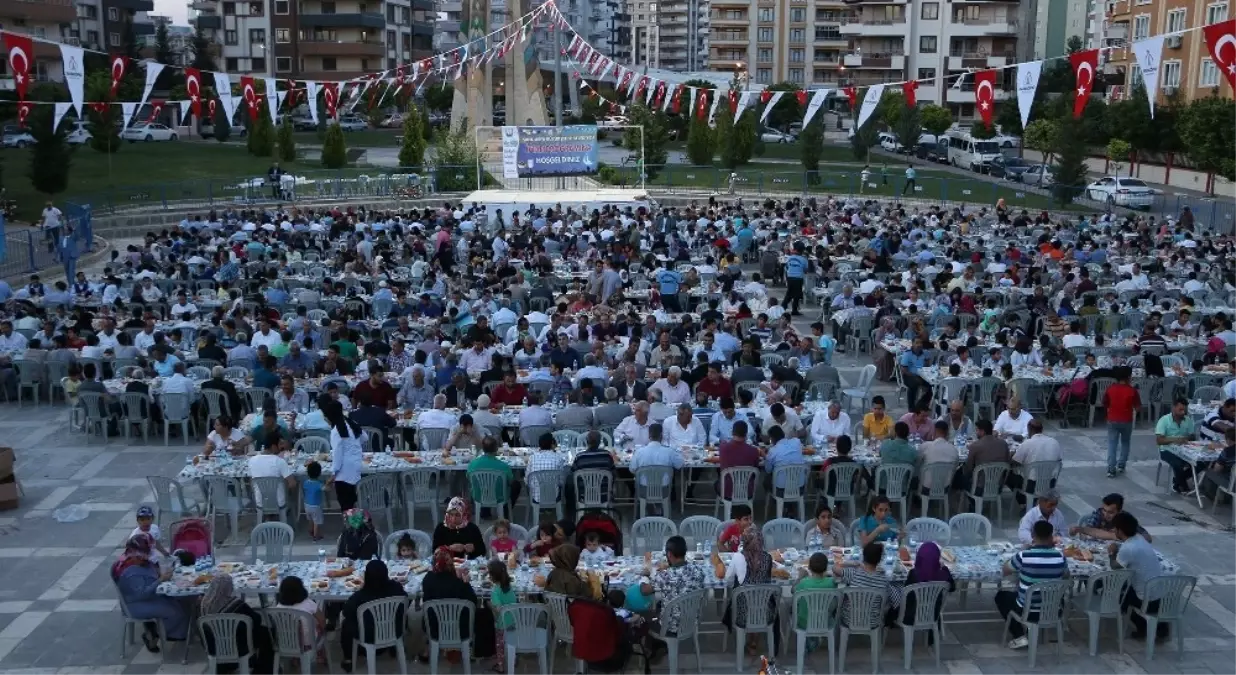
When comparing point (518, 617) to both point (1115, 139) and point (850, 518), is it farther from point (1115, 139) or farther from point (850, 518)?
point (1115, 139)

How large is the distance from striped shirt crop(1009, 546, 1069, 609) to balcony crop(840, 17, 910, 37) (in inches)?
2964

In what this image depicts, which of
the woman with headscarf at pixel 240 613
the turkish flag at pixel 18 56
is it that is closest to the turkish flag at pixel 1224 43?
the woman with headscarf at pixel 240 613

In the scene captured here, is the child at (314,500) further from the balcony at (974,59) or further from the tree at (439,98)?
the tree at (439,98)

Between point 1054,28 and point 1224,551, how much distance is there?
84.9m

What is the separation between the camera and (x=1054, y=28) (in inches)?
3492

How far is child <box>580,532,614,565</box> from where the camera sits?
30.9 feet

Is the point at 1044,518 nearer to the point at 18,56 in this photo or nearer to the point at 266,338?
the point at 266,338

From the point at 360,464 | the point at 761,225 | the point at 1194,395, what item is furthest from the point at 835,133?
the point at 360,464

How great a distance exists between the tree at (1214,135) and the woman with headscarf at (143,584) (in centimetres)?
3810

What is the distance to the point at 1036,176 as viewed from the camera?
5141 centimetres

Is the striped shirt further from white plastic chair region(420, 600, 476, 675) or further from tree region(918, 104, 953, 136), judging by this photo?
tree region(918, 104, 953, 136)

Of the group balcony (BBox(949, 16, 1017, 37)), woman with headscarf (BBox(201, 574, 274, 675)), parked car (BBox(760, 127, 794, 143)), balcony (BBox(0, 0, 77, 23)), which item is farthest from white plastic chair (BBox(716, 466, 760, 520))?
balcony (BBox(949, 16, 1017, 37))

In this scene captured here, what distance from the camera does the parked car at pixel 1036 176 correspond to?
47.6 m

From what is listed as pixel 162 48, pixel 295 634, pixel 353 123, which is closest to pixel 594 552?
pixel 295 634
